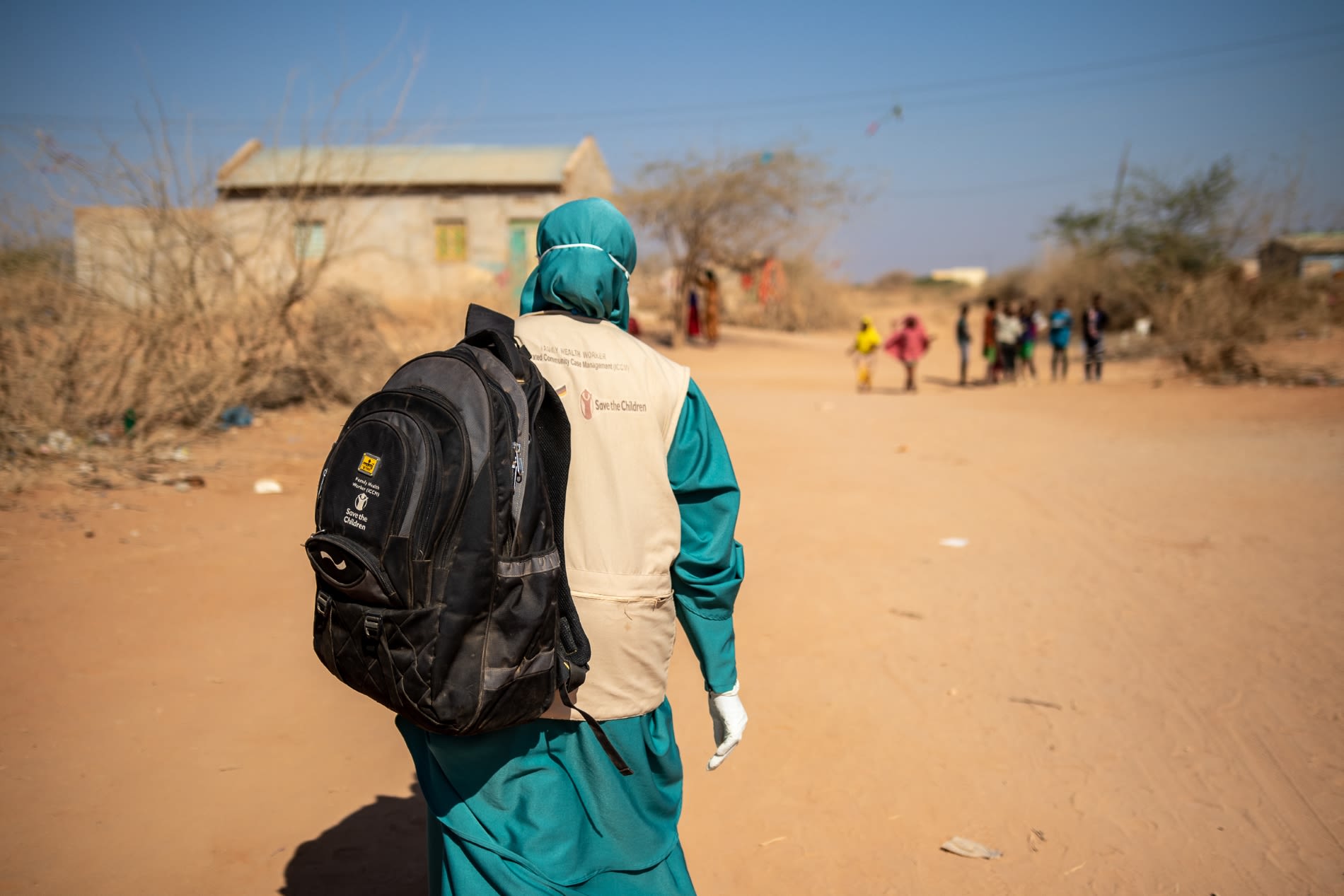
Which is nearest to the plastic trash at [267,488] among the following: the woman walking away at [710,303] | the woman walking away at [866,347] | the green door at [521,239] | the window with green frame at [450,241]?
the woman walking away at [866,347]

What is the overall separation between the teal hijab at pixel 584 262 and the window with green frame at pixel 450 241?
83.5 feet

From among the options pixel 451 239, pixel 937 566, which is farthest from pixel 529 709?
pixel 451 239

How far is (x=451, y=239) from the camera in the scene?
26422mm

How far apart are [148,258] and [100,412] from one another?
1535 millimetres

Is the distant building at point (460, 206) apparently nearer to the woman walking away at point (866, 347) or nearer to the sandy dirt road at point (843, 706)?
the woman walking away at point (866, 347)

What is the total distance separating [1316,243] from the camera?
2439 cm

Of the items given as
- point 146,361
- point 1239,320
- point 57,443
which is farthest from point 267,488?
point 1239,320

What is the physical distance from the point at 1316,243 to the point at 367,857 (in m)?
28.3

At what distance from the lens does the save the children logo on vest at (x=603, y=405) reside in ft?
5.97

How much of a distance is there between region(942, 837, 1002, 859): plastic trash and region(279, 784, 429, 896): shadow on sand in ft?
5.25

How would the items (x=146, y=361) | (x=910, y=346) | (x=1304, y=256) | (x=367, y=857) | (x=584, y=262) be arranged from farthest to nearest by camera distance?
1. (x=1304, y=256)
2. (x=910, y=346)
3. (x=146, y=361)
4. (x=367, y=857)
5. (x=584, y=262)

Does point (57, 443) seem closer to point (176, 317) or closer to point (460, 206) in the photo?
point (176, 317)

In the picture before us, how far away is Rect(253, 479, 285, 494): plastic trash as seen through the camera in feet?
23.5

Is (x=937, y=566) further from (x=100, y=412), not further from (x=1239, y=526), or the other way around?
(x=100, y=412)
